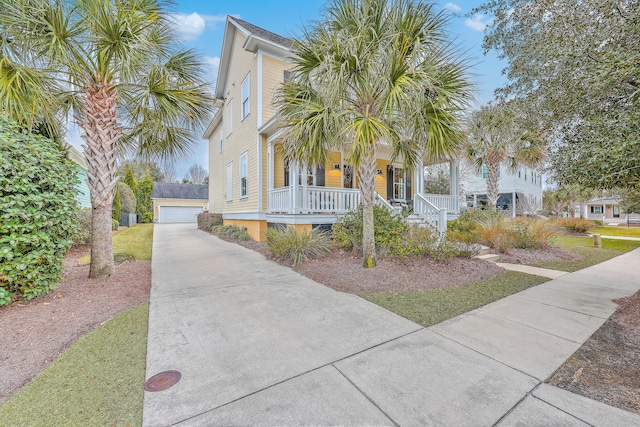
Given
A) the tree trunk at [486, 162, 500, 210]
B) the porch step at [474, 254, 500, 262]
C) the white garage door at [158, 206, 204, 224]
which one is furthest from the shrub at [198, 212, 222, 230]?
the tree trunk at [486, 162, 500, 210]

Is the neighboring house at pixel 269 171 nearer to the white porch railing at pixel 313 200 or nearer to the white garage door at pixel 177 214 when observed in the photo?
the white porch railing at pixel 313 200

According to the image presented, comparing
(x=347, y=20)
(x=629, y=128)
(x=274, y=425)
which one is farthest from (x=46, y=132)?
(x=629, y=128)

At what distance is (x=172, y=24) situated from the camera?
597 centimetres

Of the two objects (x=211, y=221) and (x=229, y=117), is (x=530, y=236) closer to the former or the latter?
(x=229, y=117)

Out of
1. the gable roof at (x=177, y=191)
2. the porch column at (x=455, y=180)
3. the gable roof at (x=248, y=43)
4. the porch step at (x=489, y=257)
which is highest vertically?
the gable roof at (x=248, y=43)

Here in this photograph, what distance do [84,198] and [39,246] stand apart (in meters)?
11.9

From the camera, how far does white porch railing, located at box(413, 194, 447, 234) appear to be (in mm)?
9203

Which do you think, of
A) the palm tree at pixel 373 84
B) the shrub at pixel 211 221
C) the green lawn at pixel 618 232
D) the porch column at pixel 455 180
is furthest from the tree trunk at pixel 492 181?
the shrub at pixel 211 221

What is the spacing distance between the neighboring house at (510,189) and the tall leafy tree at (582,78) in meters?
18.7

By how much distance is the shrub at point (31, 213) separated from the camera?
381cm

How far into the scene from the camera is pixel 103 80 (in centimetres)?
543

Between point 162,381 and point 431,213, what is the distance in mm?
9440

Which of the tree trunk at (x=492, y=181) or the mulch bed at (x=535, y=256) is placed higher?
the tree trunk at (x=492, y=181)

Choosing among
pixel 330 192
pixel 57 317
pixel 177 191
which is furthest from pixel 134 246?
pixel 177 191
